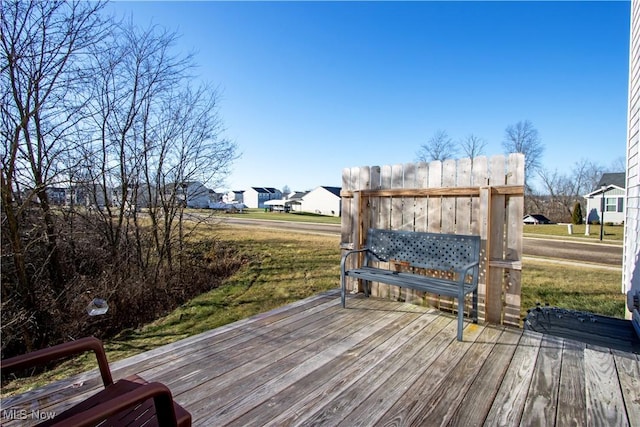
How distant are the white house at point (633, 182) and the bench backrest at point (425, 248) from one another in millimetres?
1902

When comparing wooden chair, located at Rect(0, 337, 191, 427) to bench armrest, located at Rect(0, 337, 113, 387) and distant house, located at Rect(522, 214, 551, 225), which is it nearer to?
bench armrest, located at Rect(0, 337, 113, 387)

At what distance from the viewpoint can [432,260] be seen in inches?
134

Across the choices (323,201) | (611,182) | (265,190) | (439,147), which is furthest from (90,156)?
(265,190)

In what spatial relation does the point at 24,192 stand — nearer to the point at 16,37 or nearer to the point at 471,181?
the point at 16,37

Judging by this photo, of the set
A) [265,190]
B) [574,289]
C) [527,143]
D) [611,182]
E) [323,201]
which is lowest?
[574,289]

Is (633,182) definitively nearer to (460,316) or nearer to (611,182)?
(460,316)

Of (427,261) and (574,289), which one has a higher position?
(427,261)

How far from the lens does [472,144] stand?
24219 mm

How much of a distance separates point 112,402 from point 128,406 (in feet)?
0.14

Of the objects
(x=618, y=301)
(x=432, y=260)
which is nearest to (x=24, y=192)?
(x=432, y=260)

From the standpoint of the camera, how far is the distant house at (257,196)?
61312 millimetres

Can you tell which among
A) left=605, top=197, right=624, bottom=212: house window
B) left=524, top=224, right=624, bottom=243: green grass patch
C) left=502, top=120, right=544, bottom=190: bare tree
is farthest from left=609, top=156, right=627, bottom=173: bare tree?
left=524, top=224, right=624, bottom=243: green grass patch

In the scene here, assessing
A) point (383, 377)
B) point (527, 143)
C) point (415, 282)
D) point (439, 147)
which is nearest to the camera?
point (383, 377)

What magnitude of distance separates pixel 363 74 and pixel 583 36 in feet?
17.7
